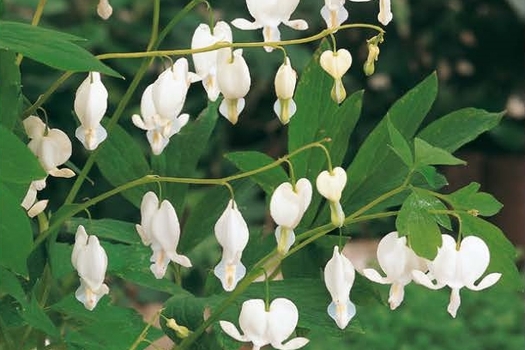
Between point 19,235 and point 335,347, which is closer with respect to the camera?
point 19,235

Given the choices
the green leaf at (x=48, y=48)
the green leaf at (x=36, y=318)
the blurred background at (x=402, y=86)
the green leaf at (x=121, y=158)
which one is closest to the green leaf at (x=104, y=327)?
the green leaf at (x=36, y=318)

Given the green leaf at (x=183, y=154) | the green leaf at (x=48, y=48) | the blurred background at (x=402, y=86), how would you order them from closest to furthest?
the green leaf at (x=48, y=48), the green leaf at (x=183, y=154), the blurred background at (x=402, y=86)

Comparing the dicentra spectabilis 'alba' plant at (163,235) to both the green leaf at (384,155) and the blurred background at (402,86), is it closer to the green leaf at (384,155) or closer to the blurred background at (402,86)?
the green leaf at (384,155)

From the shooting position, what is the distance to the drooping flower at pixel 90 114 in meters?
0.96

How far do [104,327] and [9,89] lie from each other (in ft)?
0.73

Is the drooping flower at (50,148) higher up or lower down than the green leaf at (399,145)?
higher up

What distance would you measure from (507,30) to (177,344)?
332 cm

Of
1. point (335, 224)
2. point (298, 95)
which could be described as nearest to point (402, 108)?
point (298, 95)

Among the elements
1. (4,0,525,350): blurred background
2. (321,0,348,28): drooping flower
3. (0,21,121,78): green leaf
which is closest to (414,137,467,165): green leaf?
(321,0,348,28): drooping flower

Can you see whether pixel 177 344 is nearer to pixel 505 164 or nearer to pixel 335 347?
pixel 335 347

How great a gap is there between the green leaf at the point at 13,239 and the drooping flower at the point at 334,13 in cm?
27

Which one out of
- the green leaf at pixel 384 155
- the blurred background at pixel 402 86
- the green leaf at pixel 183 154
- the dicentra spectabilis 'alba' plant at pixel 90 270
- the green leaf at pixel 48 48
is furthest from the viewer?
the blurred background at pixel 402 86

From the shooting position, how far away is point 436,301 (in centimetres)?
308

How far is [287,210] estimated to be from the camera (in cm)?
91
